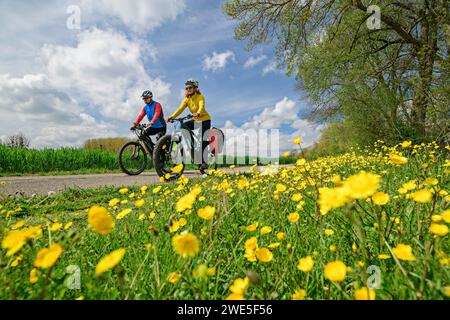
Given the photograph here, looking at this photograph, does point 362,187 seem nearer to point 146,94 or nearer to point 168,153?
point 168,153

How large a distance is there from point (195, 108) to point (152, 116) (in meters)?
1.48

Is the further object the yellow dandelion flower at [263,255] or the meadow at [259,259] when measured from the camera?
the yellow dandelion flower at [263,255]

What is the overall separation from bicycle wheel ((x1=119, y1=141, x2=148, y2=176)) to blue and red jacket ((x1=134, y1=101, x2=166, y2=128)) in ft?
2.41

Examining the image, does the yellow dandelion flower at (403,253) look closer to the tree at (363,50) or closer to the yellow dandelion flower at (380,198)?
the yellow dandelion flower at (380,198)

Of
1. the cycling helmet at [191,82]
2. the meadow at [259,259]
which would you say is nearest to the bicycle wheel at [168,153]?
the cycling helmet at [191,82]

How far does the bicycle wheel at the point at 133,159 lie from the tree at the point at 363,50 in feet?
22.2

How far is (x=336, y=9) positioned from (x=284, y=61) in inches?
109

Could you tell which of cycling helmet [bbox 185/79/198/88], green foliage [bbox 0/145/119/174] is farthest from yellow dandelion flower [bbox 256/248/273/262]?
green foliage [bbox 0/145/119/174]

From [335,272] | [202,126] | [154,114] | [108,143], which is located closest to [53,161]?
[154,114]

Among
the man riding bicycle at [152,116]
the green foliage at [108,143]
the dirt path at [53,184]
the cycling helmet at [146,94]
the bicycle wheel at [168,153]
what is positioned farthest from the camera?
the green foliage at [108,143]

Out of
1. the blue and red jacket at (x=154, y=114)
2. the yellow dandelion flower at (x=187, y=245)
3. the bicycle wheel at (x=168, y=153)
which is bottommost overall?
the yellow dandelion flower at (x=187, y=245)

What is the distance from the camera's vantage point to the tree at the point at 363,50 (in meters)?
9.13

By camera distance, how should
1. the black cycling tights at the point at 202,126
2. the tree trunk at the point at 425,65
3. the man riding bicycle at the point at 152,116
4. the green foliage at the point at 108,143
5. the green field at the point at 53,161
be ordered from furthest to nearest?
the green foliage at the point at 108,143 < the green field at the point at 53,161 < the tree trunk at the point at 425,65 < the man riding bicycle at the point at 152,116 < the black cycling tights at the point at 202,126
